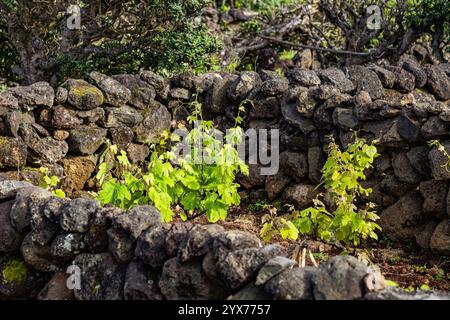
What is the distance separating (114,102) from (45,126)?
0.90 metres

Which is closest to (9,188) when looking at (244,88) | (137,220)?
(137,220)

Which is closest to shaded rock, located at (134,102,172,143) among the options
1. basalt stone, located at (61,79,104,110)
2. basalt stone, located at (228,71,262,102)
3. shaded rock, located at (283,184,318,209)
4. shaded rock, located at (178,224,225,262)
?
basalt stone, located at (61,79,104,110)

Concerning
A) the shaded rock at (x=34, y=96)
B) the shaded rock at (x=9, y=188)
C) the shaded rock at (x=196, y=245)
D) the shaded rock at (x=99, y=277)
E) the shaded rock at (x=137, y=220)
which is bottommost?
the shaded rock at (x=99, y=277)

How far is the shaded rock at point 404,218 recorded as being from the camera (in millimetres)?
7086

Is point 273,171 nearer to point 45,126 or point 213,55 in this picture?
point 45,126

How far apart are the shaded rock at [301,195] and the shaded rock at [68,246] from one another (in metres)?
3.82

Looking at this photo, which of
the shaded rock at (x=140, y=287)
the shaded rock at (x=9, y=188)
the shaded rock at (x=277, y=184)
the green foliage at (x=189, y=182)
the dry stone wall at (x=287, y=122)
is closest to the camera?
the shaded rock at (x=140, y=287)

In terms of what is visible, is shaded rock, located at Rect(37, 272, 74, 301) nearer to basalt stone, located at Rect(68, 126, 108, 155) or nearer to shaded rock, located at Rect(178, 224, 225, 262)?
shaded rock, located at Rect(178, 224, 225, 262)

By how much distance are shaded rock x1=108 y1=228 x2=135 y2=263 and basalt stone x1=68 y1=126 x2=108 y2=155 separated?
3588 mm

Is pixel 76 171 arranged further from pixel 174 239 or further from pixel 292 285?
pixel 292 285

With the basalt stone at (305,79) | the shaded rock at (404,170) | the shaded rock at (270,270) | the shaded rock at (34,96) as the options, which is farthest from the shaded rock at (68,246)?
the basalt stone at (305,79)

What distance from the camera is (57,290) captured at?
460cm

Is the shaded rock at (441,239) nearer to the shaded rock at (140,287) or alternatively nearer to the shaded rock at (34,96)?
the shaded rock at (140,287)

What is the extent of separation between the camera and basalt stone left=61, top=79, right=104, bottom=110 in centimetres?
786
